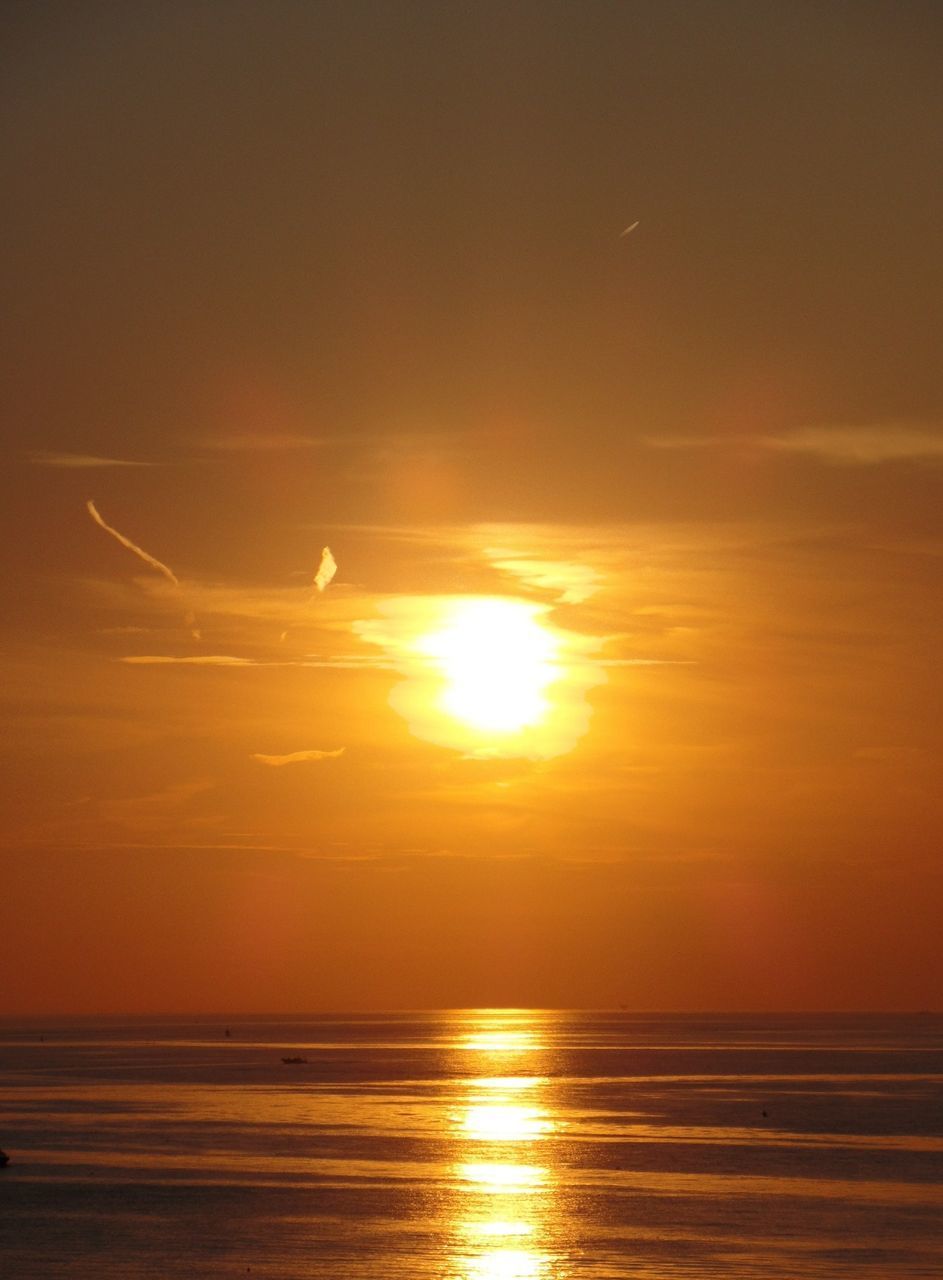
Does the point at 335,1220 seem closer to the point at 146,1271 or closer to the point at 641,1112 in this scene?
the point at 146,1271

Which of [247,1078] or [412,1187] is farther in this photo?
[247,1078]

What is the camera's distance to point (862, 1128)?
4114 inches

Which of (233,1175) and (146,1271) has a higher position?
(233,1175)

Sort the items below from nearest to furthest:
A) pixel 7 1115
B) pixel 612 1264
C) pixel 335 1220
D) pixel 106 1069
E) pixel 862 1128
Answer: pixel 612 1264 < pixel 335 1220 < pixel 862 1128 < pixel 7 1115 < pixel 106 1069

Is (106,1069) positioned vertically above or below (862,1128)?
above

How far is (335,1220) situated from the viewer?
64.6 metres

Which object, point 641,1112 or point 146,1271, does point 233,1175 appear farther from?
point 641,1112

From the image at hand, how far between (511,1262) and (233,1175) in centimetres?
2690

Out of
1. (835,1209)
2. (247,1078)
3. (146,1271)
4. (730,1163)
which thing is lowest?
(146,1271)

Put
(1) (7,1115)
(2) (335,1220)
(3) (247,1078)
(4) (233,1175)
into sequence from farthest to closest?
1. (3) (247,1078)
2. (1) (7,1115)
3. (4) (233,1175)
4. (2) (335,1220)

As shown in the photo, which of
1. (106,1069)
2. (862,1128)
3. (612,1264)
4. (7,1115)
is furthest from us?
(106,1069)

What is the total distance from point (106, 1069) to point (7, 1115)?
3097 inches

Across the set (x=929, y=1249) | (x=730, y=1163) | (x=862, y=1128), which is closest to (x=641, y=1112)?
(x=862, y=1128)

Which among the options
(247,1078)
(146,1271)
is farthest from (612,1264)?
(247,1078)
